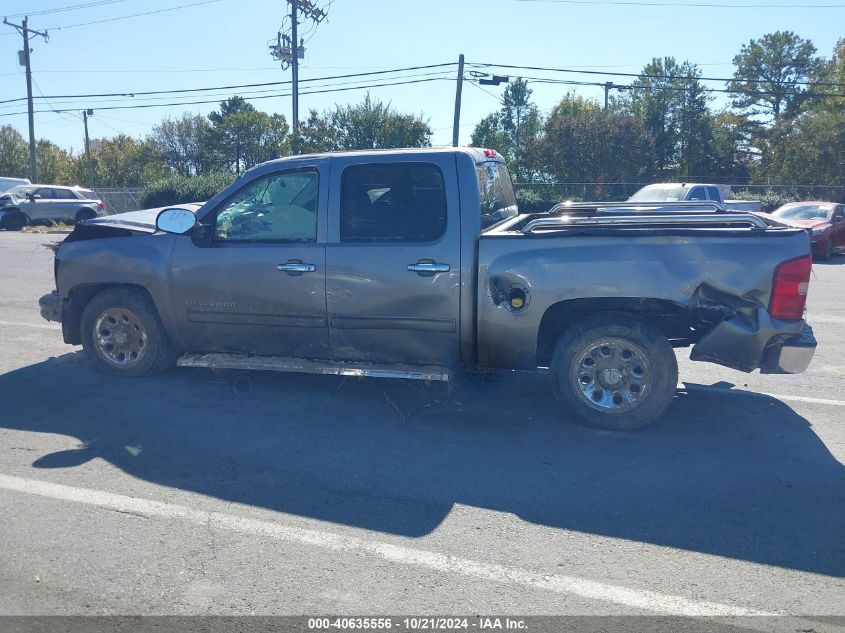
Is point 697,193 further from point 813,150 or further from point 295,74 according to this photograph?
point 813,150

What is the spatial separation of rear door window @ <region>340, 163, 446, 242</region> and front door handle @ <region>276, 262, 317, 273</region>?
33cm

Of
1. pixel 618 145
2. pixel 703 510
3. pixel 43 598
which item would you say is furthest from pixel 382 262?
pixel 618 145

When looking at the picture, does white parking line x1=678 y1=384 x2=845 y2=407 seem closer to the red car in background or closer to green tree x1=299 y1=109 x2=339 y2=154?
the red car in background

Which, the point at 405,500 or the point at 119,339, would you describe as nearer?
the point at 405,500

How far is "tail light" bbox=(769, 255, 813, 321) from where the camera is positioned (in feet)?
17.1

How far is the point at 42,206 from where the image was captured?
28.8 metres

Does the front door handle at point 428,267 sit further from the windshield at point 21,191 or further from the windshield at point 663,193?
the windshield at point 21,191

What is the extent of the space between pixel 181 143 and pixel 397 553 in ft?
224

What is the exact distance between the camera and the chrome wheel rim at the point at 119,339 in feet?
22.1

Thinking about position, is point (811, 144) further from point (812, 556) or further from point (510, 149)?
point (812, 556)

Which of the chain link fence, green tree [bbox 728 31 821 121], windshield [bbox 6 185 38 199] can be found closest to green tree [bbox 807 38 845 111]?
green tree [bbox 728 31 821 121]

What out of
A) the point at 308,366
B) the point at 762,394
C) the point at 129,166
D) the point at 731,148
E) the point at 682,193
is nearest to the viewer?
the point at 308,366

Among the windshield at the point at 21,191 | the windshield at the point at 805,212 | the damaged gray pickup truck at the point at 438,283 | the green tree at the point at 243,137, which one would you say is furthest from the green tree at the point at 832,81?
the damaged gray pickup truck at the point at 438,283

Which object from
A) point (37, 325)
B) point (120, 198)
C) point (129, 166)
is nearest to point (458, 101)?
point (120, 198)
